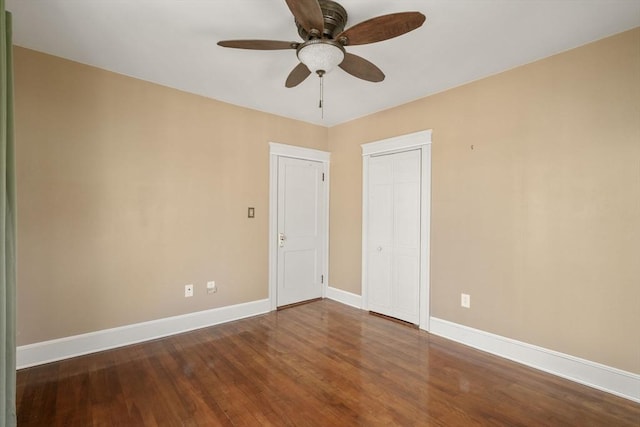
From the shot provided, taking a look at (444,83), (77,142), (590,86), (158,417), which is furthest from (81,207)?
(590,86)

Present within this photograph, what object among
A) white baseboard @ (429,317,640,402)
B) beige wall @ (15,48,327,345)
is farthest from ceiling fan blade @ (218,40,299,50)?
white baseboard @ (429,317,640,402)

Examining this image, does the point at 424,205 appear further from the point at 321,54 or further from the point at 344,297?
the point at 321,54

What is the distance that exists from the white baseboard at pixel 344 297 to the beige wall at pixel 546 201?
1142mm

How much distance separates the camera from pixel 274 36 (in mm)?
2320

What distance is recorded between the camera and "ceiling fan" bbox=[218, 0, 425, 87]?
161 cm

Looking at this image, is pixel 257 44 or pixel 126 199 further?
pixel 126 199

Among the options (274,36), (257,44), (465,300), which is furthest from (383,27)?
(465,300)

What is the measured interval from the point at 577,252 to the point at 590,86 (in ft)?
4.32

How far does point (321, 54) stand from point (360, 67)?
0.43 m

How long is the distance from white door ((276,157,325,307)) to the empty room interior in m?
0.24

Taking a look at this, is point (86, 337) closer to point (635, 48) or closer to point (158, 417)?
point (158, 417)

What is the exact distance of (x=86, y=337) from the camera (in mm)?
2758

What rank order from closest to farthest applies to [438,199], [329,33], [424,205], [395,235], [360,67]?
[329,33], [360,67], [438,199], [424,205], [395,235]

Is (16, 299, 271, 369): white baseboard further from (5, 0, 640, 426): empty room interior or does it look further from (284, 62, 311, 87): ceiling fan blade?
(284, 62, 311, 87): ceiling fan blade
